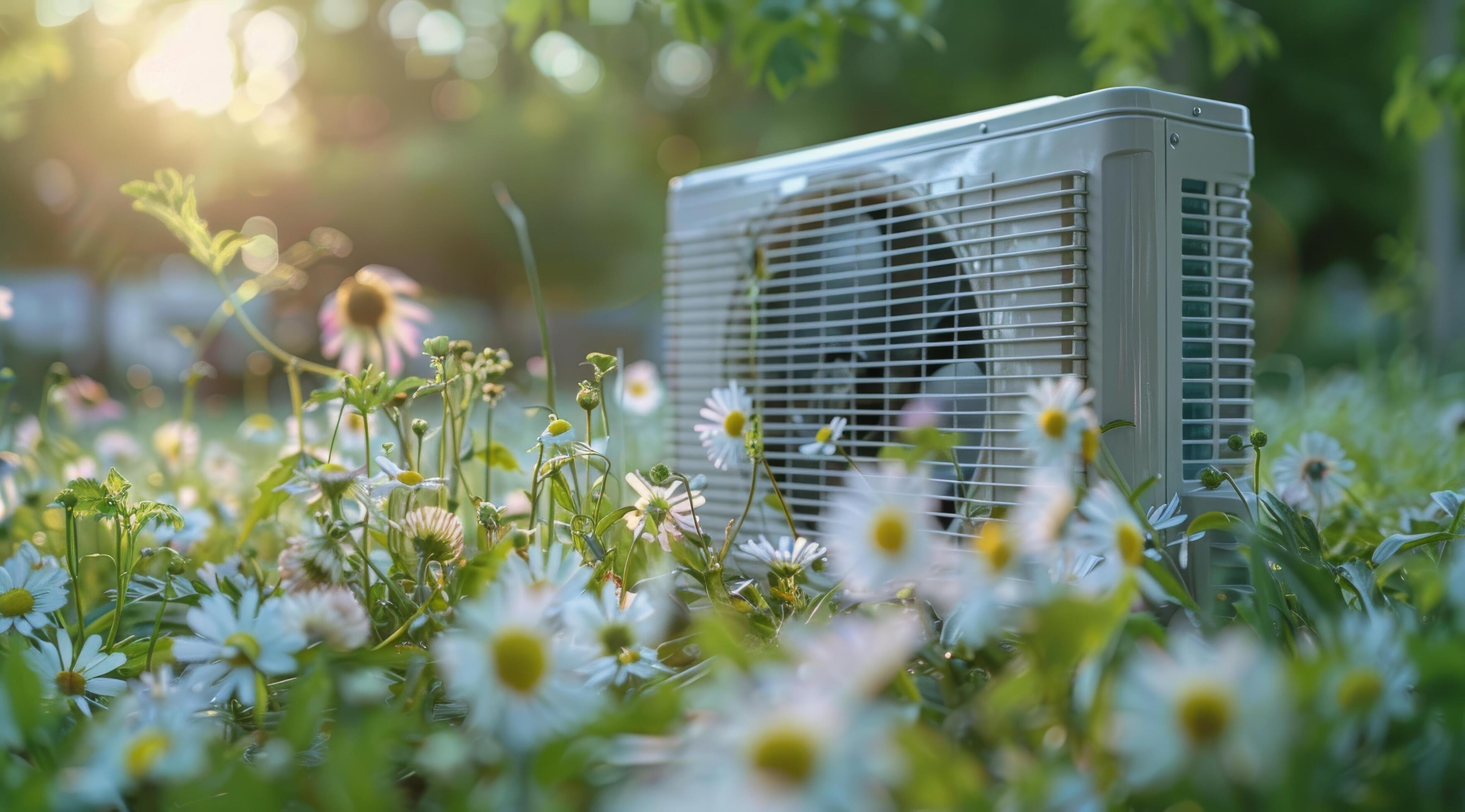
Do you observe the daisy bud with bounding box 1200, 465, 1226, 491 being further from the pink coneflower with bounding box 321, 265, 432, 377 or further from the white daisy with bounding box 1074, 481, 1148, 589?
the pink coneflower with bounding box 321, 265, 432, 377

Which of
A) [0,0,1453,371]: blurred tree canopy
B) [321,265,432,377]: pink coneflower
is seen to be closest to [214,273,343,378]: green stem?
[321,265,432,377]: pink coneflower

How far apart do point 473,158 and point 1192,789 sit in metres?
11.6

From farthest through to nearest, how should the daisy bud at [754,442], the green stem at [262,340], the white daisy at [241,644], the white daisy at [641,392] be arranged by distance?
the white daisy at [641,392] → the green stem at [262,340] → the daisy bud at [754,442] → the white daisy at [241,644]

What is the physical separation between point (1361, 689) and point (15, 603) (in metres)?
1.23

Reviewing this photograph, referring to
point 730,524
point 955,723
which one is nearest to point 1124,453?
point 730,524

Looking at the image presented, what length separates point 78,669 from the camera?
3.30 ft

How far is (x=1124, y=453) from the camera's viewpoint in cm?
127

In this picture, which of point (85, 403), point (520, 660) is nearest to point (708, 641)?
point (520, 660)

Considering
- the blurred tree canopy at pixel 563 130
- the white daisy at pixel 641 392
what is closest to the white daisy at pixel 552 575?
the white daisy at pixel 641 392

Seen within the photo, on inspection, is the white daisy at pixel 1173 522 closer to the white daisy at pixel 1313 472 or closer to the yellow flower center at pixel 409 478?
the white daisy at pixel 1313 472

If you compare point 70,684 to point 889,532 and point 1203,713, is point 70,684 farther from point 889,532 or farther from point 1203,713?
point 1203,713

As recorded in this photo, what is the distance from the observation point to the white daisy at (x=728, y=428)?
129 centimetres

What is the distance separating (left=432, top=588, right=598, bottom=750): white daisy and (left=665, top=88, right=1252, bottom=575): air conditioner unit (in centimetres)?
60

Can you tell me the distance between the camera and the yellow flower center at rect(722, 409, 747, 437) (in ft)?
4.25
